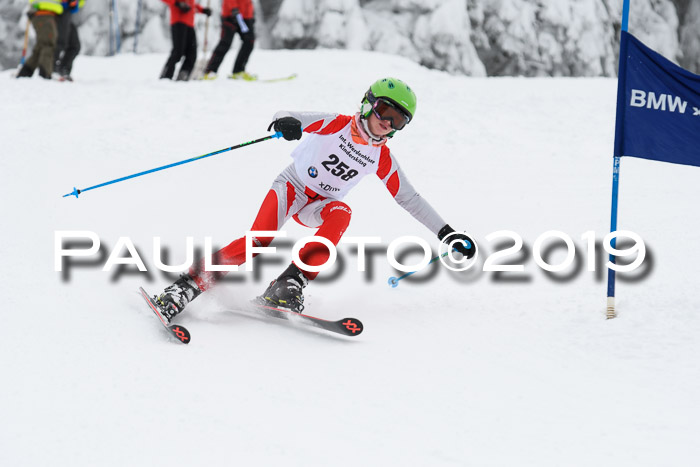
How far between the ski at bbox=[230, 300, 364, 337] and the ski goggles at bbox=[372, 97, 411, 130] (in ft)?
3.38

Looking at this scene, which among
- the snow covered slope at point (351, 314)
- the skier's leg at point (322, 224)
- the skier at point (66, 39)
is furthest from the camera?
the skier at point (66, 39)

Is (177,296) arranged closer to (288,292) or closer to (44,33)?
(288,292)

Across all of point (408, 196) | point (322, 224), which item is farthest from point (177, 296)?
point (408, 196)

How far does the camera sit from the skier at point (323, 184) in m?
3.56

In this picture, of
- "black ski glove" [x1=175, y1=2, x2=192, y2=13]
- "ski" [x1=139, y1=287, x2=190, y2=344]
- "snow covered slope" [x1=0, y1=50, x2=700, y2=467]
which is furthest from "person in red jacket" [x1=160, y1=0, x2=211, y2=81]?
"ski" [x1=139, y1=287, x2=190, y2=344]

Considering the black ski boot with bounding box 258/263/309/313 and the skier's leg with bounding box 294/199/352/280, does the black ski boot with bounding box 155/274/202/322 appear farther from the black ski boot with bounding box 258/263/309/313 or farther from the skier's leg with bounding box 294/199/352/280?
the skier's leg with bounding box 294/199/352/280

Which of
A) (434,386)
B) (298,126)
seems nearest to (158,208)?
(298,126)

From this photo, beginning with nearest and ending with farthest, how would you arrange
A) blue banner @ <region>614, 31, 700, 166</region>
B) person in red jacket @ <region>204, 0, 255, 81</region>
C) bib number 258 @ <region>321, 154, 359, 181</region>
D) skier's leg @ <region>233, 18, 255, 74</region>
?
blue banner @ <region>614, 31, 700, 166</region> < bib number 258 @ <region>321, 154, 359, 181</region> < person in red jacket @ <region>204, 0, 255, 81</region> < skier's leg @ <region>233, 18, 255, 74</region>

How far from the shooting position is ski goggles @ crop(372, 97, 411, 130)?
357cm

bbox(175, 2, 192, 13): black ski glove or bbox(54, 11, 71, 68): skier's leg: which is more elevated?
bbox(175, 2, 192, 13): black ski glove

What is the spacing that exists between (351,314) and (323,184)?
0.73 metres

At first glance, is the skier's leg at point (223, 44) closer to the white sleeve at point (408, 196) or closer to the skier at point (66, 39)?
the skier at point (66, 39)

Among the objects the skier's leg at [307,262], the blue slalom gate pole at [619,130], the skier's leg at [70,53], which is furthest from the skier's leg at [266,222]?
the skier's leg at [70,53]

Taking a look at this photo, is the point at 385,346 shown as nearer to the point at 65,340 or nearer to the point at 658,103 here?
the point at 65,340
